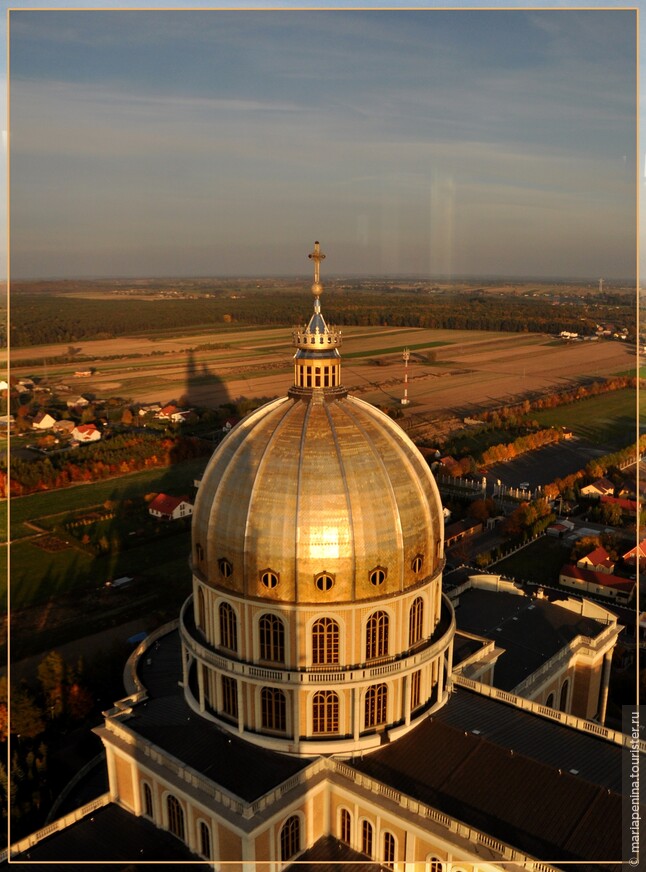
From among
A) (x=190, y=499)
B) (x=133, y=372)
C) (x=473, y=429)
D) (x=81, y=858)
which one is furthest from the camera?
(x=473, y=429)

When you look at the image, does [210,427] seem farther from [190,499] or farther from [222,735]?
[222,735]

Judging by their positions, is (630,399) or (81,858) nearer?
(81,858)

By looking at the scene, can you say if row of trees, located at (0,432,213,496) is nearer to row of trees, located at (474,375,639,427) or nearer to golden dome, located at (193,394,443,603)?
row of trees, located at (474,375,639,427)

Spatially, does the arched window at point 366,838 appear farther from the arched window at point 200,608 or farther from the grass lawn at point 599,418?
the grass lawn at point 599,418

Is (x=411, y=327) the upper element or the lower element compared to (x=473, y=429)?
upper

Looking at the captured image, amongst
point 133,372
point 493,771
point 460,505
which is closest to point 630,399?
point 460,505

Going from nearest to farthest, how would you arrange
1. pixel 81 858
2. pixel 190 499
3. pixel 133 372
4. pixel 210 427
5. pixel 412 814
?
1. pixel 412 814
2. pixel 81 858
3. pixel 190 499
4. pixel 210 427
5. pixel 133 372
